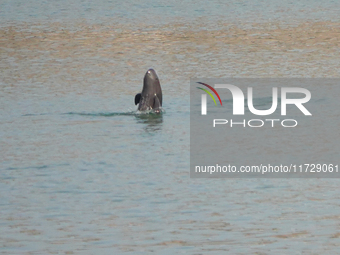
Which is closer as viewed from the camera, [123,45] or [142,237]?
[142,237]

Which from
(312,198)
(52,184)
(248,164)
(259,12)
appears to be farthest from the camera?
(259,12)

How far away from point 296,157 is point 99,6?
50.6m

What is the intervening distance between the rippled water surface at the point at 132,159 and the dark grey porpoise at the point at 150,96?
1.48 ft

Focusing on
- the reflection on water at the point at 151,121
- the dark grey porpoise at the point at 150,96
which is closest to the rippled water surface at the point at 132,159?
the reflection on water at the point at 151,121

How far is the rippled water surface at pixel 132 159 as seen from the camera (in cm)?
1450

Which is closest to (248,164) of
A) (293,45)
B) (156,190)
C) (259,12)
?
(156,190)

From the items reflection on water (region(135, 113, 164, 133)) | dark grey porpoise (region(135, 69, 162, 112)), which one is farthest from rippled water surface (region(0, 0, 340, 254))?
dark grey porpoise (region(135, 69, 162, 112))

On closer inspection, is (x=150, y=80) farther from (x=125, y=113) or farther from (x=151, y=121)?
(x=151, y=121)

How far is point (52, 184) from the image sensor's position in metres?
18.0

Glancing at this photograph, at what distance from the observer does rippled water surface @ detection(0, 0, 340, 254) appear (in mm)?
14500

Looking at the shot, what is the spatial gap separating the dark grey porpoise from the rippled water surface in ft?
1.48

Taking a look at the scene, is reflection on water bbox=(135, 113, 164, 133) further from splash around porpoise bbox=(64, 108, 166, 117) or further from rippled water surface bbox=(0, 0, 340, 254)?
splash around porpoise bbox=(64, 108, 166, 117)

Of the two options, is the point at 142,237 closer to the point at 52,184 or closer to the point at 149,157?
the point at 52,184

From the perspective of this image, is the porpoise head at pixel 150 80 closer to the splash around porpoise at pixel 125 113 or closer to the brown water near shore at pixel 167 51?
the splash around porpoise at pixel 125 113
